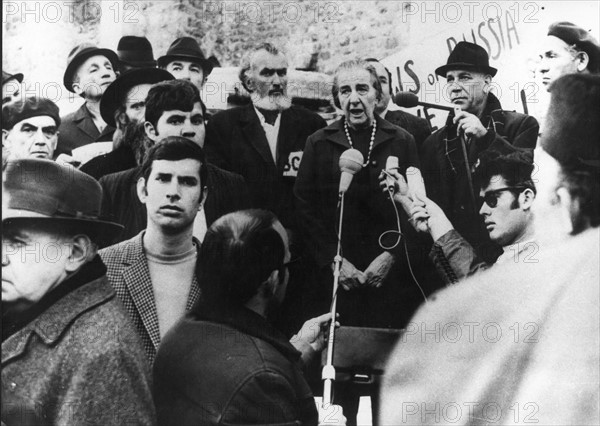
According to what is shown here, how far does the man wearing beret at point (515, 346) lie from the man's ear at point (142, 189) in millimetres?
1880

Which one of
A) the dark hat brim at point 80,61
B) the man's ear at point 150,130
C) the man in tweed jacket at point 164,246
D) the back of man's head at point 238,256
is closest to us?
the back of man's head at point 238,256

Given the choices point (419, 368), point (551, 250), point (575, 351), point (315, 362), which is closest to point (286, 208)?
point (315, 362)

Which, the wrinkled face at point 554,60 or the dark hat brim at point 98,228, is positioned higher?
the wrinkled face at point 554,60

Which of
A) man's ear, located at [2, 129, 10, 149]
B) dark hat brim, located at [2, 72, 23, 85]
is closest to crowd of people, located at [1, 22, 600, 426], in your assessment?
man's ear, located at [2, 129, 10, 149]

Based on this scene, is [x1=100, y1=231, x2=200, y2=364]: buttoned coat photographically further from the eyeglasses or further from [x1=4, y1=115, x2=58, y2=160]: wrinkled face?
the eyeglasses

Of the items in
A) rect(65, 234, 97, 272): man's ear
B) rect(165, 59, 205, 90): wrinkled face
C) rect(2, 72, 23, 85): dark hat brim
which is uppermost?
rect(165, 59, 205, 90): wrinkled face

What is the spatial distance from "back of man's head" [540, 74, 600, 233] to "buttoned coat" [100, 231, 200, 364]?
2412 millimetres

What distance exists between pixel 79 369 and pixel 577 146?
346 cm

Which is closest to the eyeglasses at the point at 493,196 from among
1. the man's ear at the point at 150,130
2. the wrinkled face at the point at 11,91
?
the man's ear at the point at 150,130

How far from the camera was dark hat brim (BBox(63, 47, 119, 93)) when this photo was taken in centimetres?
529

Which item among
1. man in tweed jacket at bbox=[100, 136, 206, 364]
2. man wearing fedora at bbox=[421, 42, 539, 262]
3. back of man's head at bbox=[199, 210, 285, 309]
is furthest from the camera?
man wearing fedora at bbox=[421, 42, 539, 262]

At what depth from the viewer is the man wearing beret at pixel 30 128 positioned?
5266 millimetres

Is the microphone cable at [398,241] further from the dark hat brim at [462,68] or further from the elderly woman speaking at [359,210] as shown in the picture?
the dark hat brim at [462,68]

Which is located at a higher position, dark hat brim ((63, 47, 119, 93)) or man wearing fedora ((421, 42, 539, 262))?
dark hat brim ((63, 47, 119, 93))
